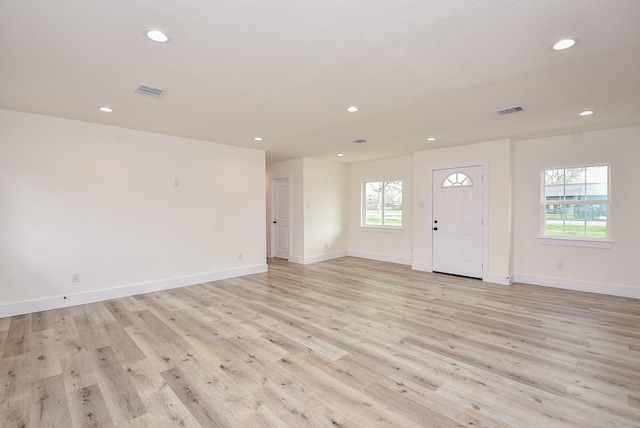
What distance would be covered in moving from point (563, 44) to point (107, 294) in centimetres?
573

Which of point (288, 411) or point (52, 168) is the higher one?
point (52, 168)

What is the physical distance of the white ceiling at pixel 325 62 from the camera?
5.90ft

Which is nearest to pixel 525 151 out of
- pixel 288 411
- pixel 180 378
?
pixel 288 411

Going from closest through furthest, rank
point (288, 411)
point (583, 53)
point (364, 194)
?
point (288, 411)
point (583, 53)
point (364, 194)

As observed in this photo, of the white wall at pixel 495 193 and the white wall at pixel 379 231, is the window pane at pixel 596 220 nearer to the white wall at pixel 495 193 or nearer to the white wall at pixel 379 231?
the white wall at pixel 495 193

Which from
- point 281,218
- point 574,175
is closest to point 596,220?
point 574,175

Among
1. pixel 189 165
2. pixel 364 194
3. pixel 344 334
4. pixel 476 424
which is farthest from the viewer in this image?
pixel 364 194

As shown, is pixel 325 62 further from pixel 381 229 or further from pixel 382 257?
pixel 382 257

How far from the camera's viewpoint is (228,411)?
1.96 m

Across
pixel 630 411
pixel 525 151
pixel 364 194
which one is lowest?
pixel 630 411

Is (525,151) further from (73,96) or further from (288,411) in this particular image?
(73,96)

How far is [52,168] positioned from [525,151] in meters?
7.12

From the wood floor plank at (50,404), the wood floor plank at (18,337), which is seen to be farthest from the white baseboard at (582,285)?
the wood floor plank at (18,337)

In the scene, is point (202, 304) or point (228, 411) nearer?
point (228, 411)
